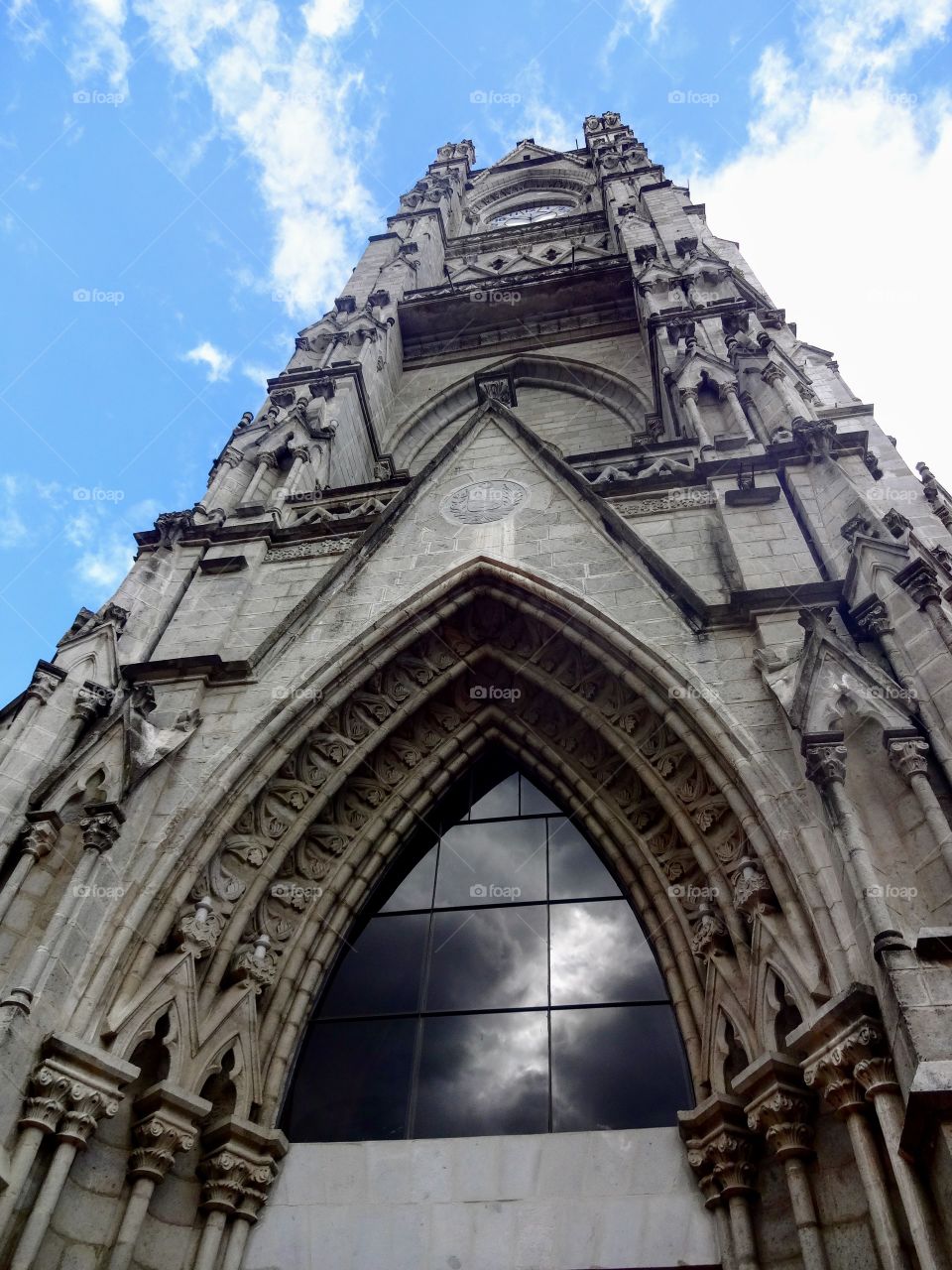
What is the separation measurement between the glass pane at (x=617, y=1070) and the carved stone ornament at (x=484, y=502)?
14.8ft

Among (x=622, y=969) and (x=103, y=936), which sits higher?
(x=622, y=969)

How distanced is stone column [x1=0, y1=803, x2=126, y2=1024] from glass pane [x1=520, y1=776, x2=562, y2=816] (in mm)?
3260

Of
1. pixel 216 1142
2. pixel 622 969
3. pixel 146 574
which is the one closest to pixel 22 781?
pixel 216 1142

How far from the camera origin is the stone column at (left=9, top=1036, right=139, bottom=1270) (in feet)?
15.8

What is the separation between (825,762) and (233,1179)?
4.18 metres

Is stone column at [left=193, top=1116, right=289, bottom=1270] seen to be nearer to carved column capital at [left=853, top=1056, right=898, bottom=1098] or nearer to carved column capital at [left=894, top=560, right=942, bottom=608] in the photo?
carved column capital at [left=853, top=1056, right=898, bottom=1098]

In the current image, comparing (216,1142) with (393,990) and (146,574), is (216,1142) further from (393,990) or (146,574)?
(146,574)

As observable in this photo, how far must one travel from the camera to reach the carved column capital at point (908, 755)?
5.11m

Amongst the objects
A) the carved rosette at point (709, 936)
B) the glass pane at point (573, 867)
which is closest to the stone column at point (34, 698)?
the glass pane at point (573, 867)

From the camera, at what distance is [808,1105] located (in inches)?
193

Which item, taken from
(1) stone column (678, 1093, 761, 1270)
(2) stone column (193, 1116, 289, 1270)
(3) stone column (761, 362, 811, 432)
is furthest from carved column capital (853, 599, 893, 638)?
(2) stone column (193, 1116, 289, 1270)

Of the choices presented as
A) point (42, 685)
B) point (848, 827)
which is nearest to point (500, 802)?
point (848, 827)

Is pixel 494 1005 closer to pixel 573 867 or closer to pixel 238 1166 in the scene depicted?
pixel 573 867

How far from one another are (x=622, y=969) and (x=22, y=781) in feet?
14.2
